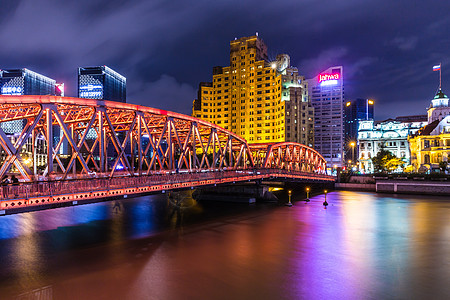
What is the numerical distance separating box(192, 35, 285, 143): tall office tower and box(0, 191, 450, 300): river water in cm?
8926

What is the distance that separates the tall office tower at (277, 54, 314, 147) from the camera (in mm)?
124250

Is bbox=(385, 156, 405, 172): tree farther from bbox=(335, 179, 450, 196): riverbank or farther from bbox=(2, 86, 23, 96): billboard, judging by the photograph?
bbox=(2, 86, 23, 96): billboard

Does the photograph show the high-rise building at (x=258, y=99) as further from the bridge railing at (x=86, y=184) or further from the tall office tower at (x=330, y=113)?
the bridge railing at (x=86, y=184)

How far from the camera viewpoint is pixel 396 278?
19844mm

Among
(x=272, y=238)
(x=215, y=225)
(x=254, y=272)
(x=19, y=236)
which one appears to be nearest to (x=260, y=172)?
(x=215, y=225)

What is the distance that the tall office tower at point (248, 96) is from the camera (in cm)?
12950

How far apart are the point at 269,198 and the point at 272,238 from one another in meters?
27.0

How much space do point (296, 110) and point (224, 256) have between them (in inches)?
4289

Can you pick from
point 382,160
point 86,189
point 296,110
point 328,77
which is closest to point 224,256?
point 86,189

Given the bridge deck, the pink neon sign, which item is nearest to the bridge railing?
the bridge deck

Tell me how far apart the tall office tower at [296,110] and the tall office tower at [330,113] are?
83.5 ft

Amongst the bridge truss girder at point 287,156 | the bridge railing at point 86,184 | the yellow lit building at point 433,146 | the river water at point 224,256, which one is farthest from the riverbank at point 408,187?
the bridge railing at point 86,184

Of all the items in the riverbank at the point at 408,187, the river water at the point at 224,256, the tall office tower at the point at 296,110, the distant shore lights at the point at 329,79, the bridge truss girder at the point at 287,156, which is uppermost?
the distant shore lights at the point at 329,79

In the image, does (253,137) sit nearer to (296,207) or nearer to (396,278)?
(296,207)
